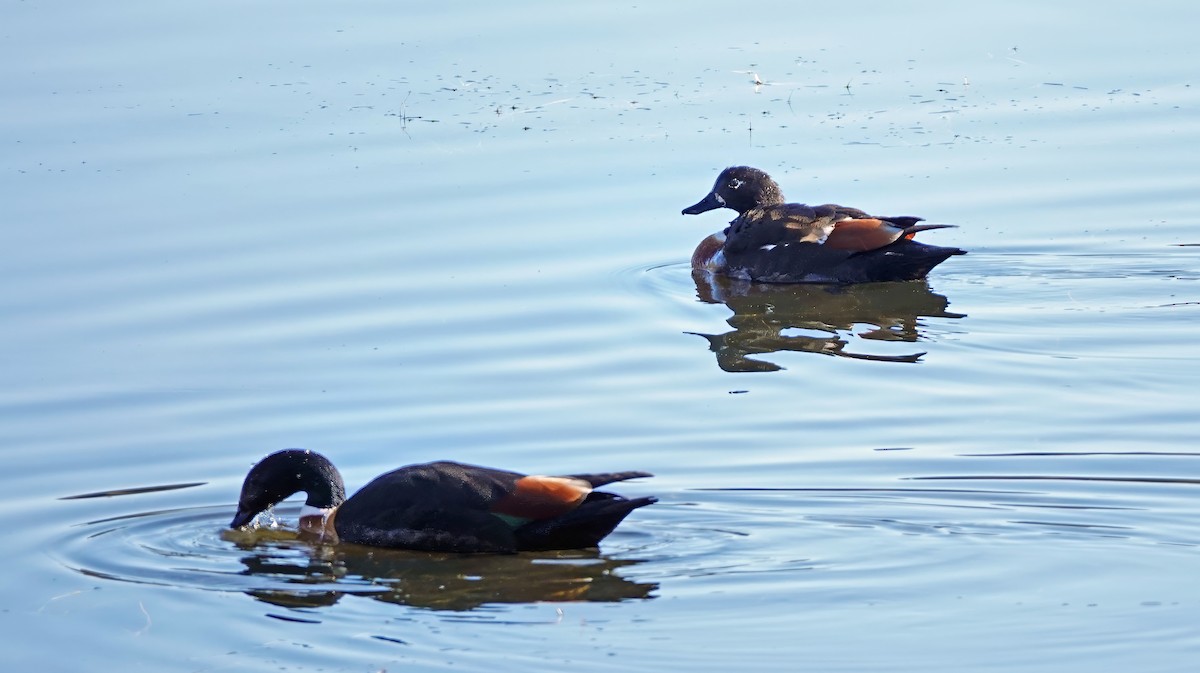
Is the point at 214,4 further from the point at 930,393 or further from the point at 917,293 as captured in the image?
the point at 930,393

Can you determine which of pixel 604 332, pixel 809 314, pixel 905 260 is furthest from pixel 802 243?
pixel 604 332

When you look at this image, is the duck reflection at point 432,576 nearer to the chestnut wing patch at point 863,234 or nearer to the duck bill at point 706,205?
the chestnut wing patch at point 863,234

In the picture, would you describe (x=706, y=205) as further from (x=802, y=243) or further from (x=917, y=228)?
(x=917, y=228)

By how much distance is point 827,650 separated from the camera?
22.1 feet

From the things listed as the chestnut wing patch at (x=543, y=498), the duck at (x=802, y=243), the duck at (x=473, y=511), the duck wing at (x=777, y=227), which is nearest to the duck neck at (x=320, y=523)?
the duck at (x=473, y=511)

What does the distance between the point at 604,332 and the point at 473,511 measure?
12.2 ft

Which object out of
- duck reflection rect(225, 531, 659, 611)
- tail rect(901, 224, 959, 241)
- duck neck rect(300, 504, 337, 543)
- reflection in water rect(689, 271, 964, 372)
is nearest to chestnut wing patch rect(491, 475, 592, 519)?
duck reflection rect(225, 531, 659, 611)

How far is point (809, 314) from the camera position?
12922 mm

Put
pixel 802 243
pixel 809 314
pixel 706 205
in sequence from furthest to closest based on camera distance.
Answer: pixel 706 205 → pixel 802 243 → pixel 809 314

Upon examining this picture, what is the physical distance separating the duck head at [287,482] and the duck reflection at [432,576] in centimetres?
18

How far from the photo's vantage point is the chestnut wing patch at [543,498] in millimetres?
8039

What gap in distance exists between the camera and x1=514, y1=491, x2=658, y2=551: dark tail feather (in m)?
8.00

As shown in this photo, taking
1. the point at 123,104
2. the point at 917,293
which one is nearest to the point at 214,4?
the point at 123,104

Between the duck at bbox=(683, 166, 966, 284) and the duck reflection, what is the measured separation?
19.1 ft
